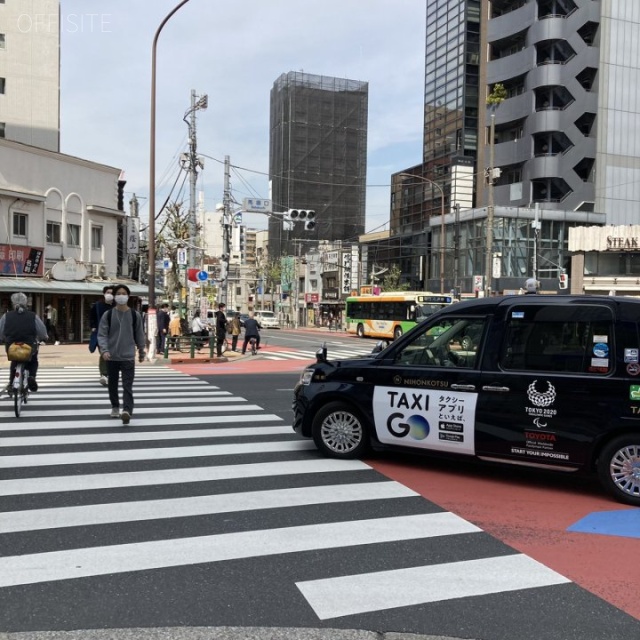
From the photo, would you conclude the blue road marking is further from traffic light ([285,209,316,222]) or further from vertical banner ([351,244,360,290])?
vertical banner ([351,244,360,290])

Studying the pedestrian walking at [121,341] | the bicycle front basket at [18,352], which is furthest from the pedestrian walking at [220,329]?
the pedestrian walking at [121,341]

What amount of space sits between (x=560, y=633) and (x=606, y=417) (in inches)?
110

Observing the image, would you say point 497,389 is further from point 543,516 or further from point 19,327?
point 19,327

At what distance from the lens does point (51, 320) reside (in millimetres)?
28625

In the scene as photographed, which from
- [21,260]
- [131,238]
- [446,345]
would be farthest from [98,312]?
[131,238]

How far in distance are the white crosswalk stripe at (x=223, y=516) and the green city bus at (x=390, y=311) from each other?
100 feet

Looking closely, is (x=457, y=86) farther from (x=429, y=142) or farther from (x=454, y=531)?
(x=454, y=531)

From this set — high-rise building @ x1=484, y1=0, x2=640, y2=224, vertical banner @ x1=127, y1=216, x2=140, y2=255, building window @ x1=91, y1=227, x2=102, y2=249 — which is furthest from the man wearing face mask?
high-rise building @ x1=484, y1=0, x2=640, y2=224

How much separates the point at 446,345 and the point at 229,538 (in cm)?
310

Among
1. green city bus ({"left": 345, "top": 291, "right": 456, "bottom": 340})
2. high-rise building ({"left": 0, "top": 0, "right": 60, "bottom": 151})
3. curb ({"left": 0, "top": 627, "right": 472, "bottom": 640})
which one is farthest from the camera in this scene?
green city bus ({"left": 345, "top": 291, "right": 456, "bottom": 340})

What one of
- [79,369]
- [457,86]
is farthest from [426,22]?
[79,369]

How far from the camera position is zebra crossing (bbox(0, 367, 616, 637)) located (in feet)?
12.7

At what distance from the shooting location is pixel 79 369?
18.8m

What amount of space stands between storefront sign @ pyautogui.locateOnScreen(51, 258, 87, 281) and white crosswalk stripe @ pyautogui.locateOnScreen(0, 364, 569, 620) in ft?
69.1
